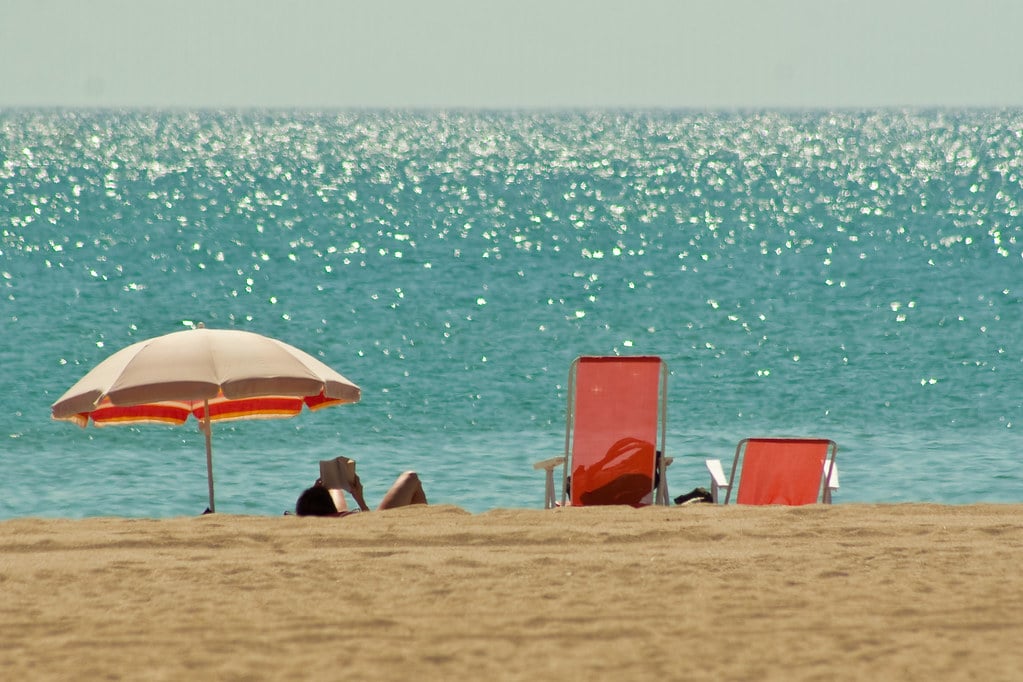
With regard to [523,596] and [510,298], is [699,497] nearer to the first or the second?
[523,596]

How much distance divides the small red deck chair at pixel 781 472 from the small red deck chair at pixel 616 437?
0.46 metres

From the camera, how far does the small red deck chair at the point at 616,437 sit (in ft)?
24.0

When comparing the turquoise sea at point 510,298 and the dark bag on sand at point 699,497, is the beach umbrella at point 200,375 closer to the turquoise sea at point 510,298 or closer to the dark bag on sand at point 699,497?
the dark bag on sand at point 699,497

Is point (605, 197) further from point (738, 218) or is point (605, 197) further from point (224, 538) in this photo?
point (224, 538)

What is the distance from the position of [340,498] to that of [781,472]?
237cm

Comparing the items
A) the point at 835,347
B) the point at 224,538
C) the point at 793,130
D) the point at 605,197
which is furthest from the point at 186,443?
the point at 793,130

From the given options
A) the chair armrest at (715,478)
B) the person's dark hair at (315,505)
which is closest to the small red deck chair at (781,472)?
the chair armrest at (715,478)

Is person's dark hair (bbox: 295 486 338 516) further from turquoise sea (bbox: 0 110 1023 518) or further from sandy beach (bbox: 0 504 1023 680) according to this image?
turquoise sea (bbox: 0 110 1023 518)

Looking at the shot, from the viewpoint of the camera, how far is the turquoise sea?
42.7ft

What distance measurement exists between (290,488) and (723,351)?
10.9 m

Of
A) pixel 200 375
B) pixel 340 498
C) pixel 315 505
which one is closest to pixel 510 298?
pixel 340 498

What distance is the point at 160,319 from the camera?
25234 mm

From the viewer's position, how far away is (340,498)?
7.43 m

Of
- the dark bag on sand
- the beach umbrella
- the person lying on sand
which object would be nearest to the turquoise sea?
the dark bag on sand
